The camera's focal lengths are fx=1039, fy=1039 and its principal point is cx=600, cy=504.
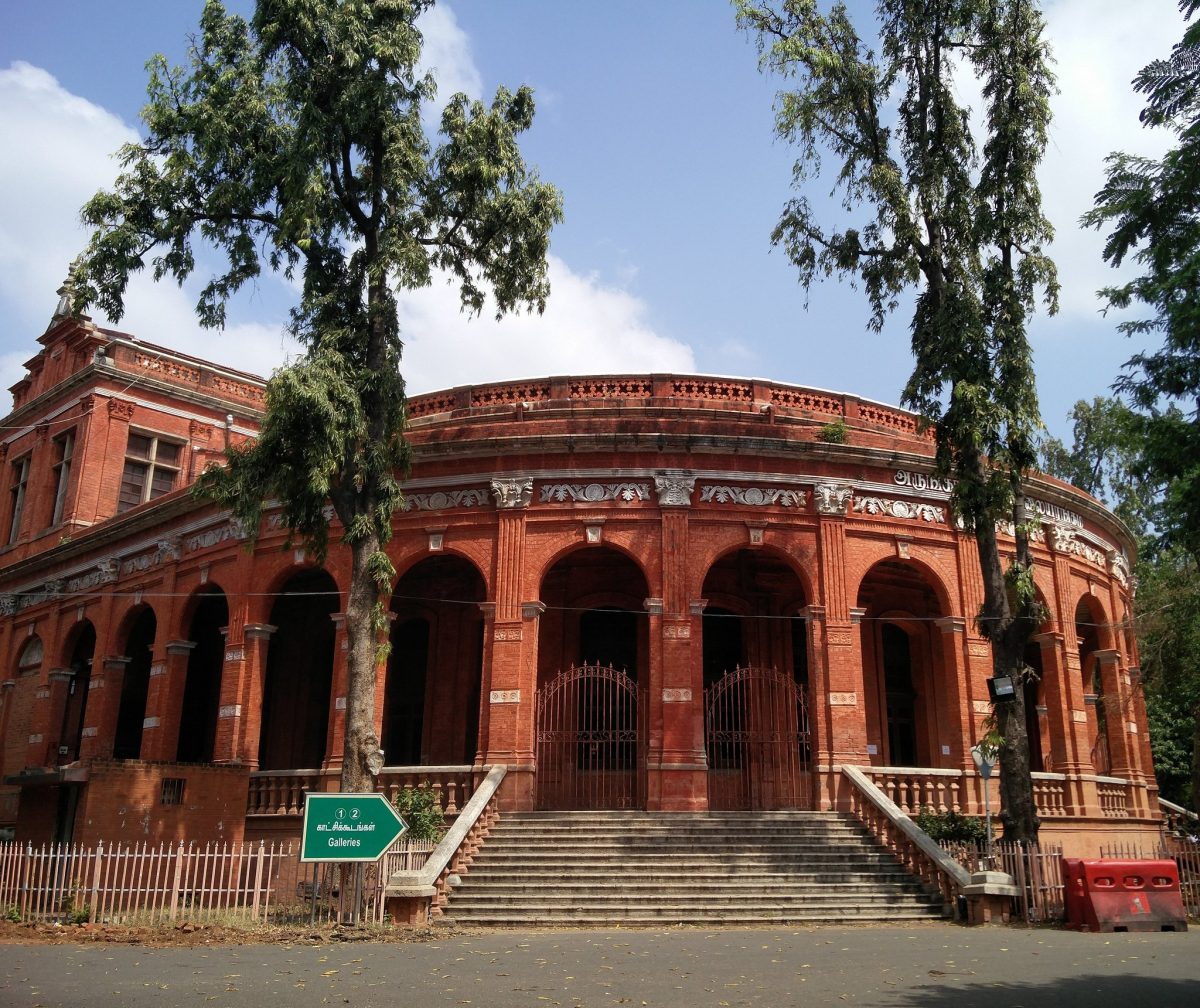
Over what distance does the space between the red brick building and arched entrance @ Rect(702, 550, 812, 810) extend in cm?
7

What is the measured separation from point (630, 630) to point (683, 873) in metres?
7.90

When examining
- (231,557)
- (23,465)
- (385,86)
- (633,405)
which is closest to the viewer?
(385,86)

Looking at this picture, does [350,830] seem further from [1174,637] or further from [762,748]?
[1174,637]

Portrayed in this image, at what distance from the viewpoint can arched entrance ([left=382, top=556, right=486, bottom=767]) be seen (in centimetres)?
2198

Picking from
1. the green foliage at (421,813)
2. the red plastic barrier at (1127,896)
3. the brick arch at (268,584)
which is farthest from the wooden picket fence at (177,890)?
the red plastic barrier at (1127,896)

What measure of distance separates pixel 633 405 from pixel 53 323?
76.2 ft

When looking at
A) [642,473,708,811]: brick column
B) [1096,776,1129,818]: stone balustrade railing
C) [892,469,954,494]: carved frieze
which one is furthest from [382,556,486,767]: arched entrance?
[1096,776,1129,818]: stone balustrade railing

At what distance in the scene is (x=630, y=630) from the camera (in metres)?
22.4

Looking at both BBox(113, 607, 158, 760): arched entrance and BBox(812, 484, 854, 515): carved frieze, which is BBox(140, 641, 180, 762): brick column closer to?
BBox(113, 607, 158, 760): arched entrance

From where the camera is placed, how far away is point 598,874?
14.9 m

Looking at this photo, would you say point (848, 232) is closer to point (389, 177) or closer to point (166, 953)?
point (389, 177)

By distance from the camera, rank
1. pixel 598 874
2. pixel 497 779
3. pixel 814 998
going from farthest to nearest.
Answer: pixel 497 779
pixel 598 874
pixel 814 998

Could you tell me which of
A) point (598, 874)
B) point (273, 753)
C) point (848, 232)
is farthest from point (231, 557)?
point (848, 232)

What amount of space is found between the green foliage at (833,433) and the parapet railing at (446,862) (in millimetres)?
8651
